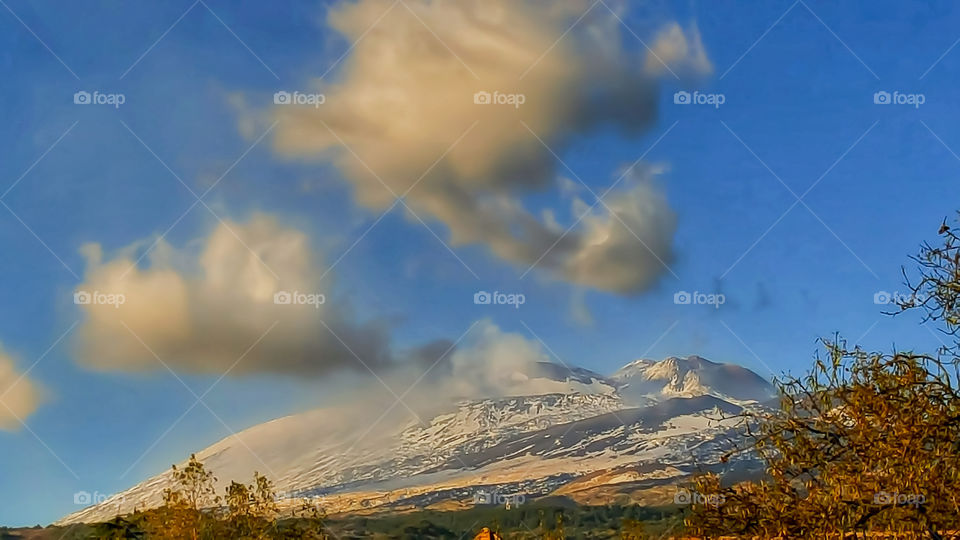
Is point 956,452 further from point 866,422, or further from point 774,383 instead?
point 774,383

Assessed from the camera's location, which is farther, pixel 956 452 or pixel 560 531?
pixel 560 531

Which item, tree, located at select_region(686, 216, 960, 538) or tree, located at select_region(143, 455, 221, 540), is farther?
tree, located at select_region(143, 455, 221, 540)

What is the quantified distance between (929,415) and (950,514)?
1.21 m

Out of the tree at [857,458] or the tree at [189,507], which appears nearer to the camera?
the tree at [857,458]

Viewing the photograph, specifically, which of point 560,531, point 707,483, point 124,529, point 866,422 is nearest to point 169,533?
point 124,529

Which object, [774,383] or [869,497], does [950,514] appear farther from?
[774,383]

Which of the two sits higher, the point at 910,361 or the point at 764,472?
the point at 910,361

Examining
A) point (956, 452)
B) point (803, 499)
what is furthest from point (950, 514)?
point (803, 499)

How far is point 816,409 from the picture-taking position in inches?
518

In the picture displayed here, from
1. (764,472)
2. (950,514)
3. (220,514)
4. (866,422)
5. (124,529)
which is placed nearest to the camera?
(950,514)

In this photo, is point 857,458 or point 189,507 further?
point 189,507

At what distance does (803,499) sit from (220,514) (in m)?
23.0

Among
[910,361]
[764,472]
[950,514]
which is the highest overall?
[910,361]

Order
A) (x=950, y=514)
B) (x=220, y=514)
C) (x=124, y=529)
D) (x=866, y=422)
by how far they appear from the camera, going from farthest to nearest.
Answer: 1. (x=124, y=529)
2. (x=220, y=514)
3. (x=866, y=422)
4. (x=950, y=514)
